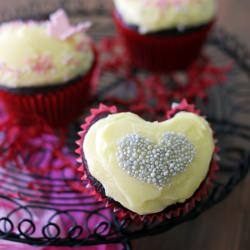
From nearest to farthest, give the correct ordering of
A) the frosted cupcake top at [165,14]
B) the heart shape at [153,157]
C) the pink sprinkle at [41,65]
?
the heart shape at [153,157]
the pink sprinkle at [41,65]
the frosted cupcake top at [165,14]

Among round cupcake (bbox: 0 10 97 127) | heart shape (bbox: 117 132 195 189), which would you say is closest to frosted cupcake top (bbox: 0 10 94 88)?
round cupcake (bbox: 0 10 97 127)

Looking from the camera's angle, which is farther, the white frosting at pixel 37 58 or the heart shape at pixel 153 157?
the white frosting at pixel 37 58

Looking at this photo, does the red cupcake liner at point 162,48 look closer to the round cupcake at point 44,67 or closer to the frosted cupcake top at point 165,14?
the frosted cupcake top at point 165,14

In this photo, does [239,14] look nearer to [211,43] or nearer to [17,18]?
[211,43]

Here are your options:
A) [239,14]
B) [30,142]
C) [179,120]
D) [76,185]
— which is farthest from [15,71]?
[239,14]

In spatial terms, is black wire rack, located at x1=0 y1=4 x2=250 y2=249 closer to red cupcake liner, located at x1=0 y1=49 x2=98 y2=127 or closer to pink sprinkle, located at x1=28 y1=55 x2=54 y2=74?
red cupcake liner, located at x1=0 y1=49 x2=98 y2=127

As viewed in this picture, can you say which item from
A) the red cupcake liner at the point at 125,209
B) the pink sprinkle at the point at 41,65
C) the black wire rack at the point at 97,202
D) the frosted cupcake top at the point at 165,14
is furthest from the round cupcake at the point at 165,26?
the red cupcake liner at the point at 125,209

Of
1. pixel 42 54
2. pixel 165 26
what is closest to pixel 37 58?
pixel 42 54
